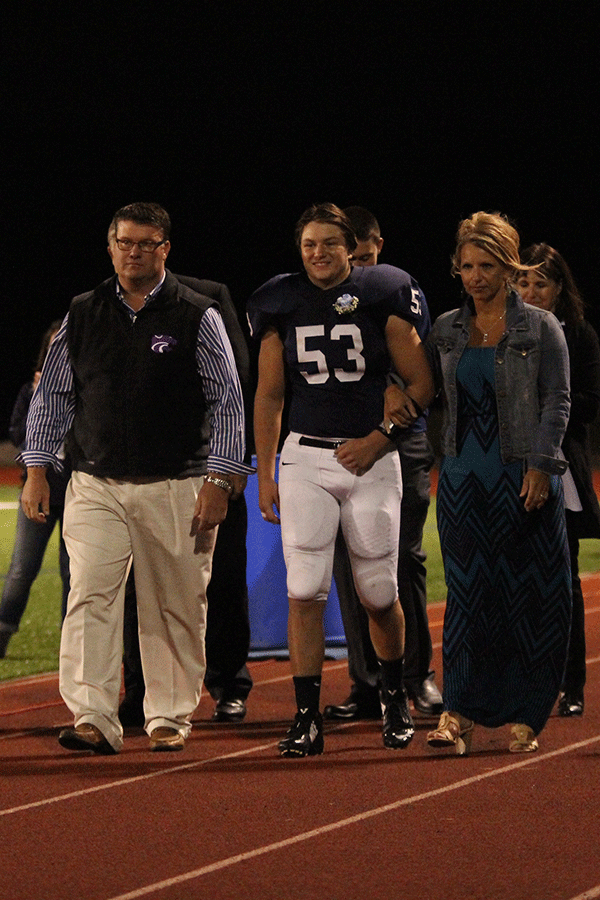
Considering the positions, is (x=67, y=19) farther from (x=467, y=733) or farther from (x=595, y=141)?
(x=467, y=733)

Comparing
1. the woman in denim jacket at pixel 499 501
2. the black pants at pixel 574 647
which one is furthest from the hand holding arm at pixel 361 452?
the black pants at pixel 574 647

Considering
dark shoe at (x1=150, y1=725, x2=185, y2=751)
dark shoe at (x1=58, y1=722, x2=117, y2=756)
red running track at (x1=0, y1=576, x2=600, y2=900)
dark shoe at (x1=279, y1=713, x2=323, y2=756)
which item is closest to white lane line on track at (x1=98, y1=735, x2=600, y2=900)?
red running track at (x1=0, y1=576, x2=600, y2=900)

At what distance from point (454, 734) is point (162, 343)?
186 cm

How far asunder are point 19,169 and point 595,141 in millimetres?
12505

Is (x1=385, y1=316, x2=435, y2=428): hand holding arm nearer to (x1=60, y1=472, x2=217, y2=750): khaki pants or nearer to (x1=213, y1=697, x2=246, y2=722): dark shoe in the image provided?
(x1=60, y1=472, x2=217, y2=750): khaki pants

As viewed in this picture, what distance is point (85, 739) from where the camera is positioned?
5.20m

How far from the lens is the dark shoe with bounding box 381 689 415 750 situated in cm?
535

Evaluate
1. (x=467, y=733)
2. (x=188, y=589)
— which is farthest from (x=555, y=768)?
(x=188, y=589)

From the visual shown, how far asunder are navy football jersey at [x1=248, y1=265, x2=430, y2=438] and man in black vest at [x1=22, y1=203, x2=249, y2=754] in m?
0.29

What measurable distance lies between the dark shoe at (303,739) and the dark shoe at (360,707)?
28.9 inches

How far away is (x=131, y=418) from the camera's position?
5.40 m

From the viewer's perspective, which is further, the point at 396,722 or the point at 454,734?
the point at 396,722

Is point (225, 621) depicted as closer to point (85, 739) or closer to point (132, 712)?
point (132, 712)

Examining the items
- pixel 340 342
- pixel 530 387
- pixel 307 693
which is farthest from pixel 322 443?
pixel 307 693
